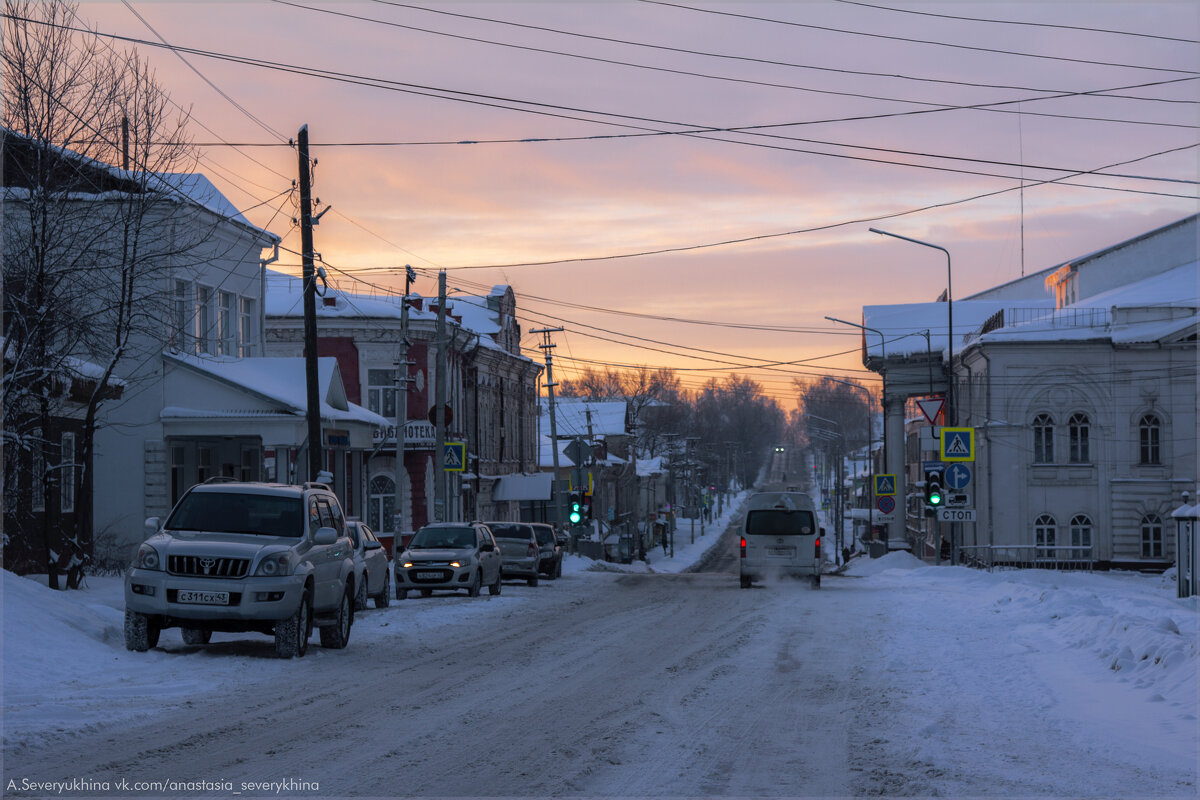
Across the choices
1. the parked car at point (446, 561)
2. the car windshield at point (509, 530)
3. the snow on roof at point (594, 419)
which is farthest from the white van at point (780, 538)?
the snow on roof at point (594, 419)

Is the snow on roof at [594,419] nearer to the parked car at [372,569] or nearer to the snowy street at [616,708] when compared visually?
the parked car at [372,569]

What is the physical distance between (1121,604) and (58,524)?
18.7 meters

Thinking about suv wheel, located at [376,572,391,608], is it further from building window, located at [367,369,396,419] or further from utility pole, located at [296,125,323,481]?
building window, located at [367,369,396,419]

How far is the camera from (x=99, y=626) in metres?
14.9

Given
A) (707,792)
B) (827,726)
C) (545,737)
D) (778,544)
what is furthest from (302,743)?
(778,544)

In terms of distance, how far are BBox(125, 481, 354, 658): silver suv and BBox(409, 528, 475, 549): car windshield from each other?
37.4 ft

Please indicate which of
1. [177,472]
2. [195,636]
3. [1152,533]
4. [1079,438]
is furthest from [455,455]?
[1152,533]

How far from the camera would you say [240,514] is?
15.2 meters

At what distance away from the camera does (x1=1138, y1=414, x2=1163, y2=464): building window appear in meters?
56.4

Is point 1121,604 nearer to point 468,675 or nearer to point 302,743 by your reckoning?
point 468,675

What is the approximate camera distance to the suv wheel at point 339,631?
16.0 m

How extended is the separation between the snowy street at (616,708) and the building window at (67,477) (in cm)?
712

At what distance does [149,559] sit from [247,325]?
26774mm

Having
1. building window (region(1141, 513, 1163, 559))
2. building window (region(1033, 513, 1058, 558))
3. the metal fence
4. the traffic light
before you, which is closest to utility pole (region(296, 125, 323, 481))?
the traffic light
